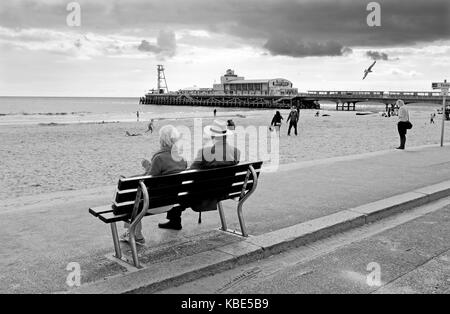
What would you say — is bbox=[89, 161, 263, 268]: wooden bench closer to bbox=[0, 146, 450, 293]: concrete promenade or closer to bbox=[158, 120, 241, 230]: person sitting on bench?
bbox=[158, 120, 241, 230]: person sitting on bench

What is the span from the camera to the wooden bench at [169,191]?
3.96 m

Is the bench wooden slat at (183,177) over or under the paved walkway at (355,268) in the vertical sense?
over

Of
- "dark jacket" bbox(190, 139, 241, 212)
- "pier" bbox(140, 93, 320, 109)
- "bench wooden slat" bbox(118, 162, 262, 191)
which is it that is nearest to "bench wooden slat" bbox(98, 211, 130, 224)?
"bench wooden slat" bbox(118, 162, 262, 191)

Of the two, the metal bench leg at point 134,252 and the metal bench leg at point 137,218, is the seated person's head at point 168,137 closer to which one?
the metal bench leg at point 137,218

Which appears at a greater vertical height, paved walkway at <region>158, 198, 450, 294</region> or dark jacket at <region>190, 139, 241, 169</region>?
dark jacket at <region>190, 139, 241, 169</region>

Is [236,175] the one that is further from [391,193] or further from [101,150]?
[101,150]

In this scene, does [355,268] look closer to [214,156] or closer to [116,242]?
[214,156]

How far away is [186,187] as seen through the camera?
434 cm

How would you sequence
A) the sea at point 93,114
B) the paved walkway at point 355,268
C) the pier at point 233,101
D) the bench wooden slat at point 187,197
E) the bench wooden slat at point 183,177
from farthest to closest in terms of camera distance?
1. the pier at point 233,101
2. the sea at point 93,114
3. the bench wooden slat at point 187,197
4. the bench wooden slat at point 183,177
5. the paved walkway at point 355,268

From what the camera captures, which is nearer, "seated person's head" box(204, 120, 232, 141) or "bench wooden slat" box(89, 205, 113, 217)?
"bench wooden slat" box(89, 205, 113, 217)

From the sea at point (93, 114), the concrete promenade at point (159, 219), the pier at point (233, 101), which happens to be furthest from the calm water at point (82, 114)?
the concrete promenade at point (159, 219)

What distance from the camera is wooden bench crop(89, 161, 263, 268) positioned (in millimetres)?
3965

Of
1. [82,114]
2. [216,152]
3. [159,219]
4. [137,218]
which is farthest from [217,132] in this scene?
[82,114]

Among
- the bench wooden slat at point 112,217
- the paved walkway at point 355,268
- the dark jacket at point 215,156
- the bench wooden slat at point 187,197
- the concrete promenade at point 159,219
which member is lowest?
the paved walkway at point 355,268
